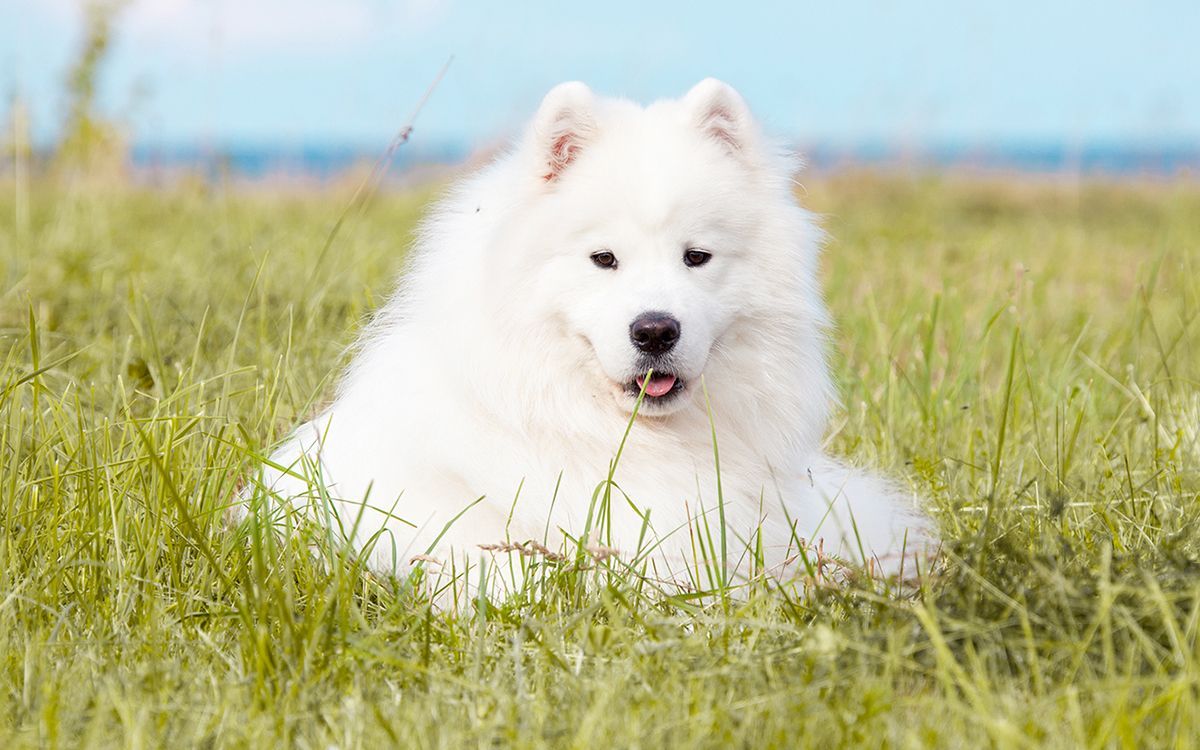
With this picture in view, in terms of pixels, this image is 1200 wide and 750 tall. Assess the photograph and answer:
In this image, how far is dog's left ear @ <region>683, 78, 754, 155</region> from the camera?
9.48 ft

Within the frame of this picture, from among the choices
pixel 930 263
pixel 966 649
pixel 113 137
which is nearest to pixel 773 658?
pixel 966 649

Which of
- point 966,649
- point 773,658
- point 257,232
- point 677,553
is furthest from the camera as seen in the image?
point 257,232

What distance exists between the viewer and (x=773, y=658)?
7.17 feet

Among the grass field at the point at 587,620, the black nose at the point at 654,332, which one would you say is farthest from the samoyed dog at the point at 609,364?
the grass field at the point at 587,620

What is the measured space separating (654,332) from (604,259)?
0.25 m

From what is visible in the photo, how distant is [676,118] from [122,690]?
1800 mm

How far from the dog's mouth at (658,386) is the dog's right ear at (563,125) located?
0.55 meters

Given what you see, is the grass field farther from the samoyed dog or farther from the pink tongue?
the pink tongue

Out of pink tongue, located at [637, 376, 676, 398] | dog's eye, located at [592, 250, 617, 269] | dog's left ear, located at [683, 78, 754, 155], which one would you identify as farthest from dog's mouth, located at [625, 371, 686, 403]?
dog's left ear, located at [683, 78, 754, 155]

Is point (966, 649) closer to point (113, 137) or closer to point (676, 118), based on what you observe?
point (676, 118)

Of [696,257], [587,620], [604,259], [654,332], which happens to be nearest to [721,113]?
[696,257]

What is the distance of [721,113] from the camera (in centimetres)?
294

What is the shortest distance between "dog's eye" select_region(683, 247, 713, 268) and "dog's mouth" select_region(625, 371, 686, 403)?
0.28 meters

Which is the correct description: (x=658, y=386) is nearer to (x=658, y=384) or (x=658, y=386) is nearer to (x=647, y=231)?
(x=658, y=384)
